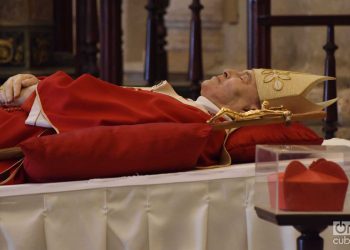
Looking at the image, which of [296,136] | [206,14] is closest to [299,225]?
[296,136]

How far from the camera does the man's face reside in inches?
152

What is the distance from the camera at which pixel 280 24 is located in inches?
215

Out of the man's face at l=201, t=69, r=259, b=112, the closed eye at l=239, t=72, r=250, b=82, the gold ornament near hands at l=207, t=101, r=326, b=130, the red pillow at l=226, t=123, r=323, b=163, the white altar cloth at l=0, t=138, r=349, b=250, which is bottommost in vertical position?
the white altar cloth at l=0, t=138, r=349, b=250

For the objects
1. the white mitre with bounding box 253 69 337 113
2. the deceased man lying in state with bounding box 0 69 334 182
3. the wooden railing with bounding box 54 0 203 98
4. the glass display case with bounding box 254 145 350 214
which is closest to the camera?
the glass display case with bounding box 254 145 350 214

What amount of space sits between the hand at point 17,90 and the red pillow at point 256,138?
2.73ft

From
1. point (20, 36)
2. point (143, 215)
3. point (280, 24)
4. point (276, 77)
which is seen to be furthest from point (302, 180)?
point (20, 36)

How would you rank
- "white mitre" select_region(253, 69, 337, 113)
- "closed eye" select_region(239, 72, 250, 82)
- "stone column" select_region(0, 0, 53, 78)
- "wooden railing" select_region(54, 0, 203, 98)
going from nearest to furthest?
"white mitre" select_region(253, 69, 337, 113) → "closed eye" select_region(239, 72, 250, 82) → "wooden railing" select_region(54, 0, 203, 98) → "stone column" select_region(0, 0, 53, 78)

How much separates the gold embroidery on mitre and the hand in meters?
0.92

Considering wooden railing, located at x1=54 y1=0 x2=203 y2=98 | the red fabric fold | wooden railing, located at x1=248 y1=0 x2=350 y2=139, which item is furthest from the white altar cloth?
wooden railing, located at x1=54 y1=0 x2=203 y2=98

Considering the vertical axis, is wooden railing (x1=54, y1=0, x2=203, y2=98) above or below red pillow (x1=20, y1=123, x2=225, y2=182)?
above

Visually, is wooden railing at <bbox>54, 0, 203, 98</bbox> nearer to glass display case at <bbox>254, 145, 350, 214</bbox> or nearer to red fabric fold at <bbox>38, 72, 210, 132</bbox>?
red fabric fold at <bbox>38, 72, 210, 132</bbox>

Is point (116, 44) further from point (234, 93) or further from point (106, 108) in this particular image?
point (106, 108)

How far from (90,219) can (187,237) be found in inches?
13.2

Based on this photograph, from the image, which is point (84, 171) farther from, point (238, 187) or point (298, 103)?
point (298, 103)
